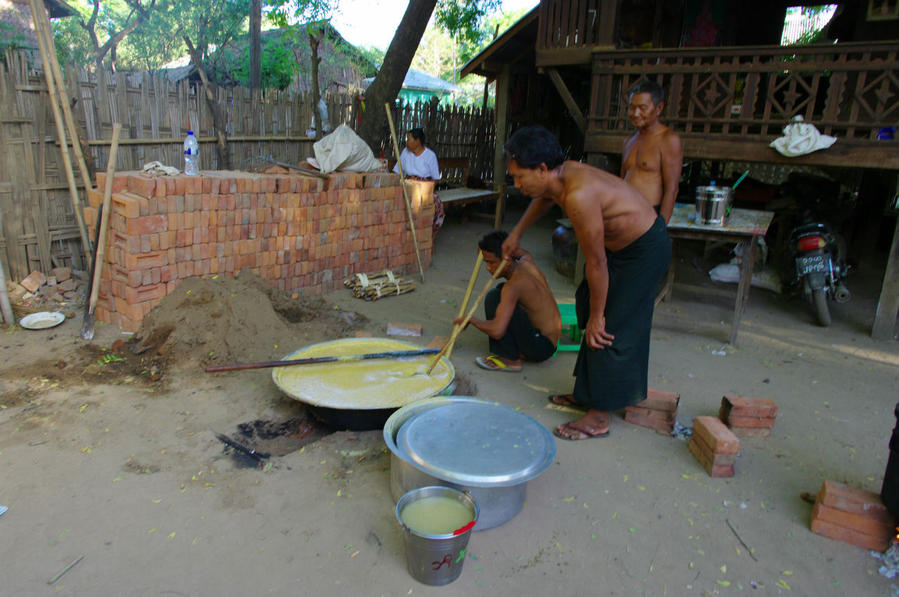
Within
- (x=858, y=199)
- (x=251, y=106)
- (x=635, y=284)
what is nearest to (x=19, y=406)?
(x=635, y=284)

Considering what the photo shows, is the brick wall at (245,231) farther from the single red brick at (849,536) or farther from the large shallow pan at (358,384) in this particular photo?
the single red brick at (849,536)

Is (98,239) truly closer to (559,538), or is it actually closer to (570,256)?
(559,538)

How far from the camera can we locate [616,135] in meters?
5.97

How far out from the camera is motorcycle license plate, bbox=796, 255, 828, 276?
5.19 meters

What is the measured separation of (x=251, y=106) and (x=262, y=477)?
5083mm

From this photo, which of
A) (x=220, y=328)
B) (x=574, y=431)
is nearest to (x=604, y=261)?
(x=574, y=431)

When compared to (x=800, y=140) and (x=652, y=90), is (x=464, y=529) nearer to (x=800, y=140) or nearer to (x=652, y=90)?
(x=652, y=90)

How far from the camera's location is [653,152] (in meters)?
3.95

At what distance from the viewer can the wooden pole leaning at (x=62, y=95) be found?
178 inches

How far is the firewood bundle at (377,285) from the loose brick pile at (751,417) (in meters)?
3.29

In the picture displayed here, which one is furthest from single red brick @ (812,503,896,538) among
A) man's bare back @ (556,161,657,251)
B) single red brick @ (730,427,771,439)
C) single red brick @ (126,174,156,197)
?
single red brick @ (126,174,156,197)

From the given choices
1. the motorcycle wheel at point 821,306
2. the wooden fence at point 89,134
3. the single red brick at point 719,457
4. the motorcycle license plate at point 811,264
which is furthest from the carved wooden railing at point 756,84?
the wooden fence at point 89,134

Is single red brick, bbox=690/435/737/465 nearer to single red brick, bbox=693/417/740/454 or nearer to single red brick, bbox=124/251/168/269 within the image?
single red brick, bbox=693/417/740/454

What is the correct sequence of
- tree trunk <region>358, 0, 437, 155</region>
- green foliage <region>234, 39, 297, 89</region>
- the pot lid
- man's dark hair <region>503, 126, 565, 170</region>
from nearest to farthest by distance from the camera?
1. the pot lid
2. man's dark hair <region>503, 126, 565, 170</region>
3. tree trunk <region>358, 0, 437, 155</region>
4. green foliage <region>234, 39, 297, 89</region>
